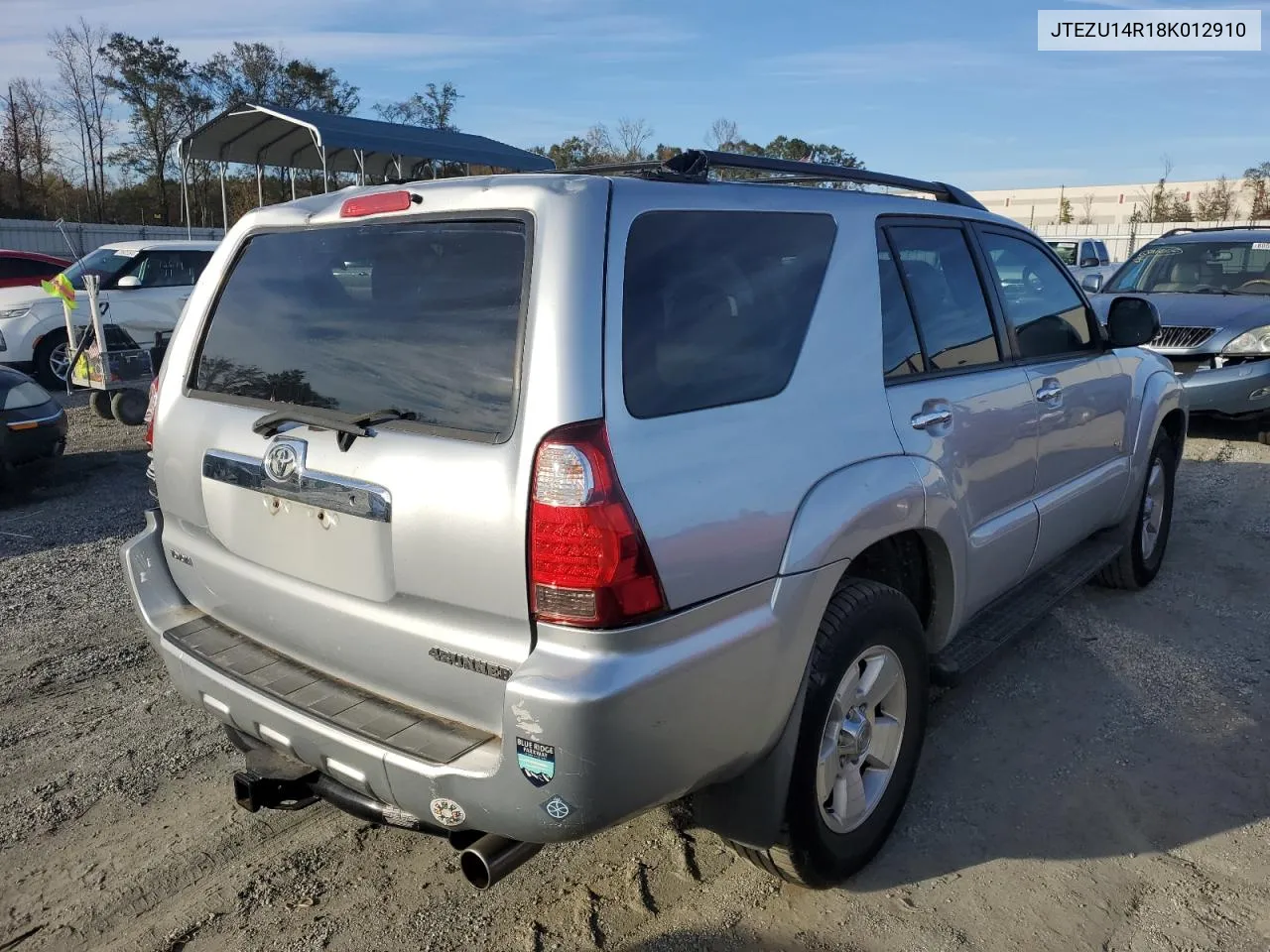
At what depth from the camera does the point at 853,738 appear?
2736 millimetres

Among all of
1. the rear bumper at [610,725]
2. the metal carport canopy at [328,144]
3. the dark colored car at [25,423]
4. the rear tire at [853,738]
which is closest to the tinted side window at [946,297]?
the rear tire at [853,738]

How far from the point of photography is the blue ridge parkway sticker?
6.57 ft

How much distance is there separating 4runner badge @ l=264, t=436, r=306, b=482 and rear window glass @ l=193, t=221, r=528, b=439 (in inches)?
5.2

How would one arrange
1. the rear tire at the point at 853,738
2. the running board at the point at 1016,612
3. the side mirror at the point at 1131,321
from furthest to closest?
the side mirror at the point at 1131,321 → the running board at the point at 1016,612 → the rear tire at the point at 853,738

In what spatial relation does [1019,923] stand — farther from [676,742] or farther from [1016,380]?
[1016,380]

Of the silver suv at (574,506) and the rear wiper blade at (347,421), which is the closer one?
the silver suv at (574,506)

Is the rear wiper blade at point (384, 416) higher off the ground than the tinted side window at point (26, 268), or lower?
lower

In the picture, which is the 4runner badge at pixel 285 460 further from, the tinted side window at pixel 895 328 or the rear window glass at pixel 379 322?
the tinted side window at pixel 895 328

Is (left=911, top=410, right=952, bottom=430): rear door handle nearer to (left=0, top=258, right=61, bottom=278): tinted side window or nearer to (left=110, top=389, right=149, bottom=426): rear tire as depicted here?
(left=110, top=389, right=149, bottom=426): rear tire

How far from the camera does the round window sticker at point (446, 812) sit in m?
2.14

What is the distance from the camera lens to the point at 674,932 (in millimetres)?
2607

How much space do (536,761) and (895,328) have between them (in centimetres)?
171

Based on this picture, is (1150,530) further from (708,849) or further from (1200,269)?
(1200,269)

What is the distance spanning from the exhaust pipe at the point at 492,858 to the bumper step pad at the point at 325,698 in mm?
233
